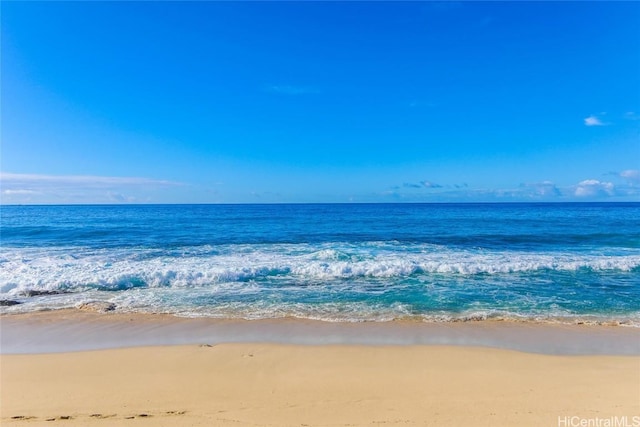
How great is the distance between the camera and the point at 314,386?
16.2 feet

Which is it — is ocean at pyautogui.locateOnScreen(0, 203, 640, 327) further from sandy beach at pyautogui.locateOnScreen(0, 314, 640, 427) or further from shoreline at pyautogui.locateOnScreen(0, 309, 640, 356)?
sandy beach at pyautogui.locateOnScreen(0, 314, 640, 427)

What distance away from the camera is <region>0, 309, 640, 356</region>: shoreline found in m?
6.64

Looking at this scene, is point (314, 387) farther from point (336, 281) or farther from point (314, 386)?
point (336, 281)

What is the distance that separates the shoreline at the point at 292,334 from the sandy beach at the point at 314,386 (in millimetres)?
343

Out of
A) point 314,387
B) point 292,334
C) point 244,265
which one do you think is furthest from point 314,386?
point 244,265

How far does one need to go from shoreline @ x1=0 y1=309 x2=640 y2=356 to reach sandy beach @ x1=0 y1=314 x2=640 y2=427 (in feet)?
1.12

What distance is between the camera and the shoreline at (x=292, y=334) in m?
6.64

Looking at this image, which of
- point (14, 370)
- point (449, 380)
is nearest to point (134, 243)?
point (14, 370)

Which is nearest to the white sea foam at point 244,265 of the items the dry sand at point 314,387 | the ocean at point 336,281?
the ocean at point 336,281

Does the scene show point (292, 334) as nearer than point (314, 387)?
No

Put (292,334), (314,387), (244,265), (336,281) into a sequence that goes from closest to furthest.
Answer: (314,387) → (292,334) → (336,281) → (244,265)

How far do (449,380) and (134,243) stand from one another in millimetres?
20914

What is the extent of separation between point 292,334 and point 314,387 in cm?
233

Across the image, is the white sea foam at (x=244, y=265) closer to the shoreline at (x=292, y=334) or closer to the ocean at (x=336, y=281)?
the ocean at (x=336, y=281)
